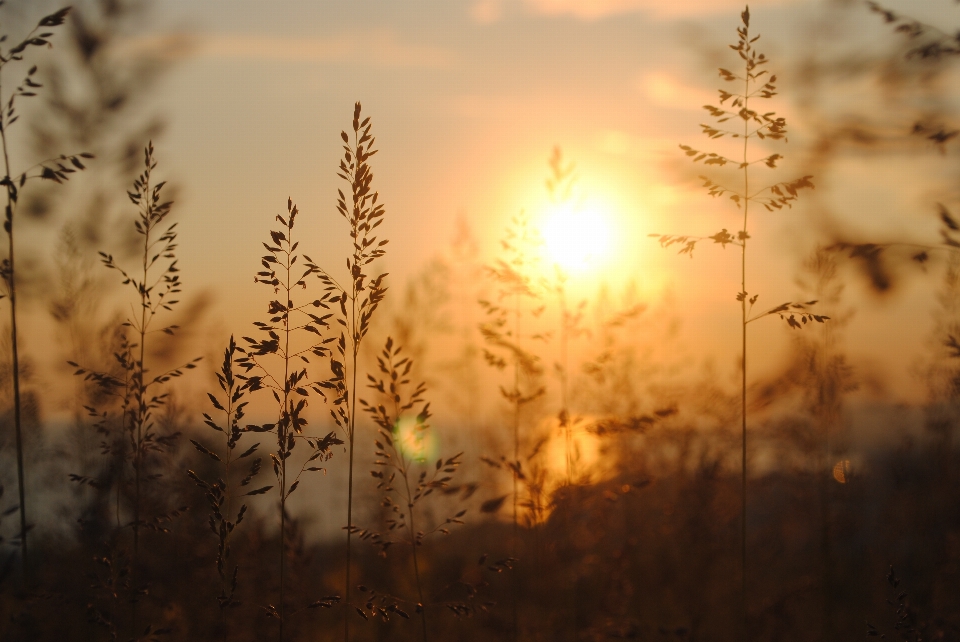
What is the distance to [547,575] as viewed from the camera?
196 inches

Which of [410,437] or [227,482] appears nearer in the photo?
[227,482]

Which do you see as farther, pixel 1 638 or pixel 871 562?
pixel 871 562

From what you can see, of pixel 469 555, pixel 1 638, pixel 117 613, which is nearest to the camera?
pixel 117 613

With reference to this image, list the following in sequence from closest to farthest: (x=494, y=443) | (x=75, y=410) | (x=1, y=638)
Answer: (x=1, y=638) → (x=75, y=410) → (x=494, y=443)

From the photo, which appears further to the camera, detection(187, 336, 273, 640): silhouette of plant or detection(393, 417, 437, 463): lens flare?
detection(393, 417, 437, 463): lens flare

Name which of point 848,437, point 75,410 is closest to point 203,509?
point 75,410

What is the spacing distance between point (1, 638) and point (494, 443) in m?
4.73

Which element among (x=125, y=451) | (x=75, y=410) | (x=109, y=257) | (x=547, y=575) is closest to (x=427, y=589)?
(x=547, y=575)

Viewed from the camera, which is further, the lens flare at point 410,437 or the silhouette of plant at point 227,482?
the lens flare at point 410,437

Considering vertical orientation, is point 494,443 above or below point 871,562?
above

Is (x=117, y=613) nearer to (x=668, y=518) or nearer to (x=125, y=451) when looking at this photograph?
(x=125, y=451)

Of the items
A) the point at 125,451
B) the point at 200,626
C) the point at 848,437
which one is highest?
the point at 848,437

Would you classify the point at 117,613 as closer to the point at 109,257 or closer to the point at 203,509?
the point at 109,257

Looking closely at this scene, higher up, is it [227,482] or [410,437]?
[410,437]
